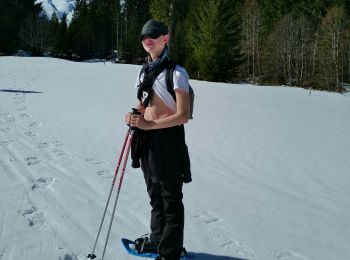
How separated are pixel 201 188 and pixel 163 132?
107 inches

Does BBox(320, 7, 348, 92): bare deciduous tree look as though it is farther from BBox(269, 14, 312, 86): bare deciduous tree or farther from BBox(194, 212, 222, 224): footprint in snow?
BBox(194, 212, 222, 224): footprint in snow

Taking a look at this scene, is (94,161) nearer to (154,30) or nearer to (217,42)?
(154,30)

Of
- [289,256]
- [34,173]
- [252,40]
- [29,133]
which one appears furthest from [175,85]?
[252,40]

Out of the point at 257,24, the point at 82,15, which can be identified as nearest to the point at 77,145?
the point at 257,24

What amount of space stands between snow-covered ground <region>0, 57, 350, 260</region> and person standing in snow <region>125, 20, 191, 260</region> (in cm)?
71

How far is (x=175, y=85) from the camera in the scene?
9.70ft

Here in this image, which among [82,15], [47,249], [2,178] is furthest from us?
[82,15]

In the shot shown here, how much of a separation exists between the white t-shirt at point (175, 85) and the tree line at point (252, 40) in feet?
114

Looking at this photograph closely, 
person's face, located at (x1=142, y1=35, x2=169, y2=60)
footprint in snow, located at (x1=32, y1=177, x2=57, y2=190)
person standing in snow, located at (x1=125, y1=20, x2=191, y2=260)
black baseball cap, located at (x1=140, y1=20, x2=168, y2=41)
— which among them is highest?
black baseball cap, located at (x1=140, y1=20, x2=168, y2=41)

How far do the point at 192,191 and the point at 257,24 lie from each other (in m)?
39.8

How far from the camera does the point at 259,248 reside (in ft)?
13.0

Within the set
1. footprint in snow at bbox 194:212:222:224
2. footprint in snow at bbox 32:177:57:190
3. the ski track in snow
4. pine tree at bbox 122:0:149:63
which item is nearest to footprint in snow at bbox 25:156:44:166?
the ski track in snow

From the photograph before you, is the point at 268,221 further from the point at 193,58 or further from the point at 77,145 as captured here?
the point at 193,58

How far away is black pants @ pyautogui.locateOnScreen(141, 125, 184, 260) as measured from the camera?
10.3 ft
